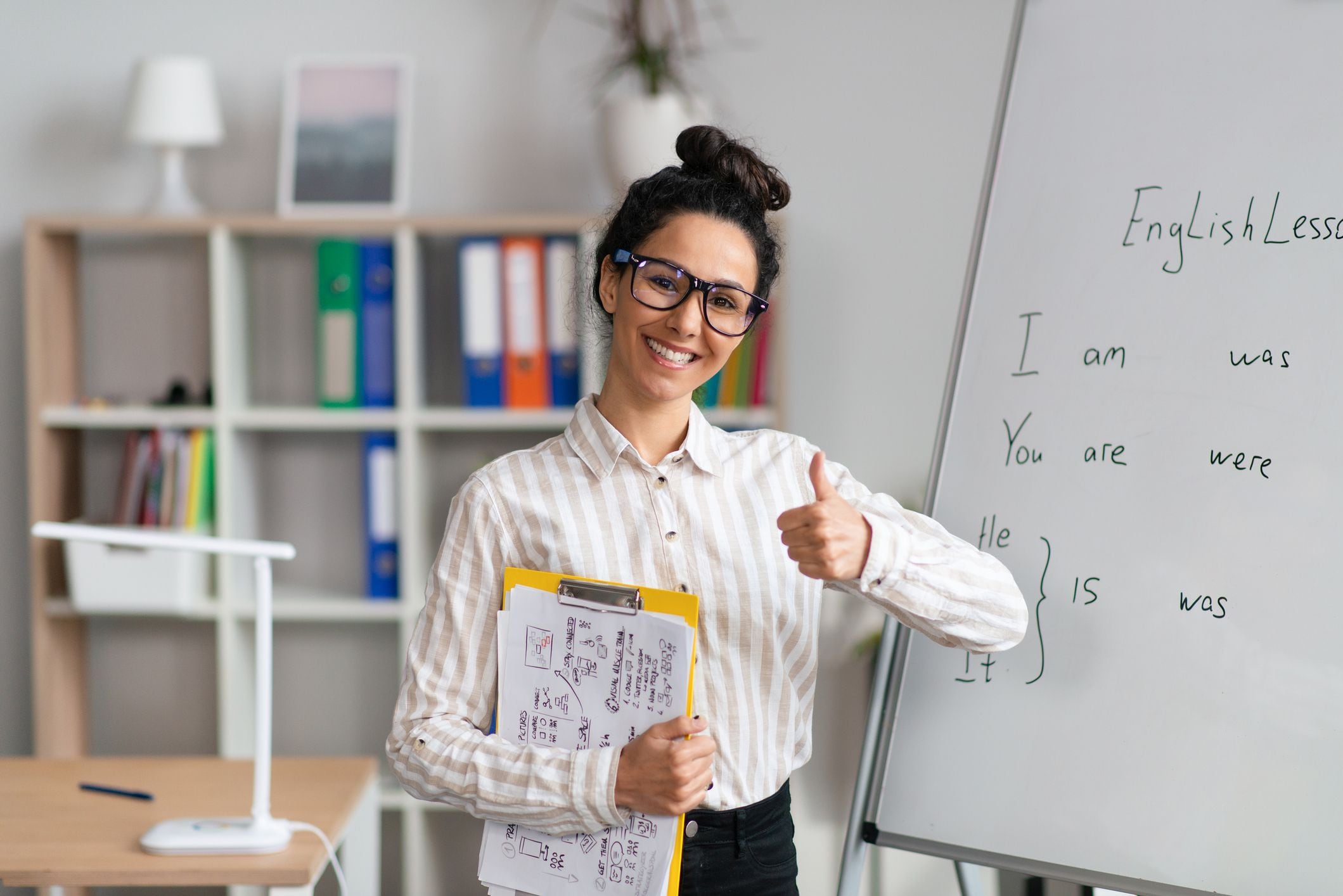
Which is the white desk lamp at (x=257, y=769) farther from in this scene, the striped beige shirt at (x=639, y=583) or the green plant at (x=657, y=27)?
the green plant at (x=657, y=27)

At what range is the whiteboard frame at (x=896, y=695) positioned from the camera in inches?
53.1

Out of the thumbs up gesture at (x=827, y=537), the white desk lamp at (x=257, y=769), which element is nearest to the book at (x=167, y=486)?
the white desk lamp at (x=257, y=769)

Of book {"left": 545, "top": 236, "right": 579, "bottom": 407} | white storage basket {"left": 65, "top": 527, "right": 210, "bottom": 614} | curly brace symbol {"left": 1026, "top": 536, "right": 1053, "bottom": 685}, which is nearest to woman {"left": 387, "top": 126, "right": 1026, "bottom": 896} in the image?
curly brace symbol {"left": 1026, "top": 536, "right": 1053, "bottom": 685}

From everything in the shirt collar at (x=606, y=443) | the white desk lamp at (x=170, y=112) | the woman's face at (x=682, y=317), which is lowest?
the shirt collar at (x=606, y=443)

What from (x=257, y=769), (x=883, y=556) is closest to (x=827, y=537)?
(x=883, y=556)

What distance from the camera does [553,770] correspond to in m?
1.08

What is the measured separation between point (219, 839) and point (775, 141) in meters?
1.89

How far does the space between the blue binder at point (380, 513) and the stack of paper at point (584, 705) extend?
1.43 meters

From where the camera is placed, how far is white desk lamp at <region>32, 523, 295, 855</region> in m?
1.47

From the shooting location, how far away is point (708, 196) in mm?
1144

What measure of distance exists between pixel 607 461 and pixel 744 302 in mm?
224

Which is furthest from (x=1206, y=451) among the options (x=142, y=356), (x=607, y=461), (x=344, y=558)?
(x=142, y=356)

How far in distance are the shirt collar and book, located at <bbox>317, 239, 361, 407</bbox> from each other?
55.4 inches

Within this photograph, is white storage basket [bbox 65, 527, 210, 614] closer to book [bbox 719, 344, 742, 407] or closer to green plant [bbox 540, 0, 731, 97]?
book [bbox 719, 344, 742, 407]
